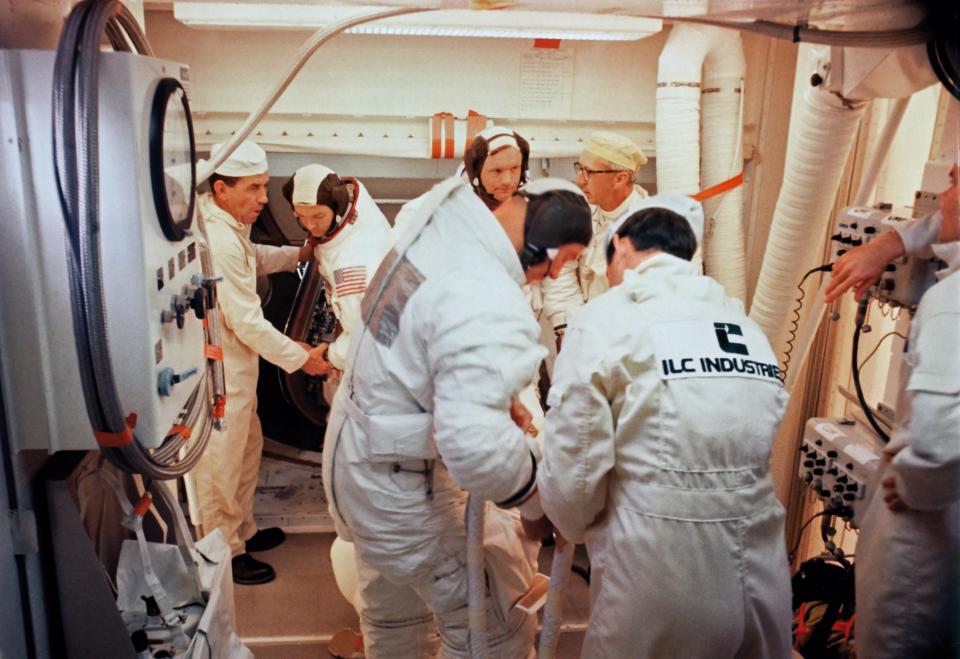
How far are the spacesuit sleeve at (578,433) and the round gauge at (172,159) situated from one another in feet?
3.37

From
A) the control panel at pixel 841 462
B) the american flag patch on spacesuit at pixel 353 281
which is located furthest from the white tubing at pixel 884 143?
the american flag patch on spacesuit at pixel 353 281

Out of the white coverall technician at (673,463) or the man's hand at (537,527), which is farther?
the man's hand at (537,527)

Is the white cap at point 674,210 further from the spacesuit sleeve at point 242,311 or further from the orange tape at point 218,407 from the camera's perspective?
the spacesuit sleeve at point 242,311

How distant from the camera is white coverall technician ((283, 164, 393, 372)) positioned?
137 inches

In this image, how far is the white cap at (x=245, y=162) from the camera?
11.0ft

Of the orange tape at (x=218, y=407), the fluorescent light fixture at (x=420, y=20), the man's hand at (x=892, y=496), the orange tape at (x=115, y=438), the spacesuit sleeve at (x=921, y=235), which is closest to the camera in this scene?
the orange tape at (x=115, y=438)

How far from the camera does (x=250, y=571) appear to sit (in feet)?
12.1

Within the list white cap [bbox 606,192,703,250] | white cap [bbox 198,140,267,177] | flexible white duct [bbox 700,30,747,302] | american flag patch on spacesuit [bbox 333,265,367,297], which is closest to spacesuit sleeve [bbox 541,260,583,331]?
flexible white duct [bbox 700,30,747,302]

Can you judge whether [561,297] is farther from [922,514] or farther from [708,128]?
[922,514]

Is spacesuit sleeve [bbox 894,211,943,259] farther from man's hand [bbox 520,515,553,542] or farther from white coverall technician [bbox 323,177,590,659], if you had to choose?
man's hand [bbox 520,515,553,542]

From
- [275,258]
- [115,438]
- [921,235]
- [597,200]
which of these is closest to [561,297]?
[597,200]

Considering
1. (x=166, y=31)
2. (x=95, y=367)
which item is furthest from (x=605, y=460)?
(x=166, y=31)

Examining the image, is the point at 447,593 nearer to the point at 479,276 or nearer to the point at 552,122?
the point at 479,276

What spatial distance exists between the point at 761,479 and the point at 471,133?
2274 millimetres
